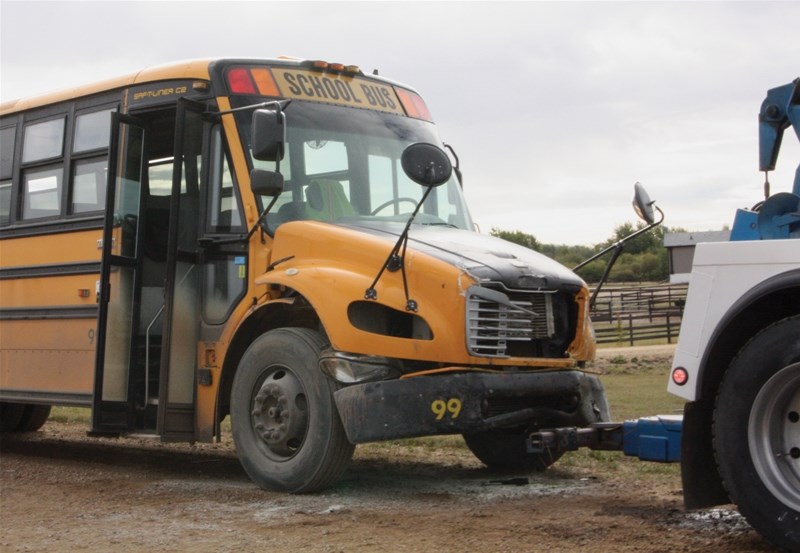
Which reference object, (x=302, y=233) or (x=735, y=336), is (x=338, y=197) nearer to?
(x=302, y=233)

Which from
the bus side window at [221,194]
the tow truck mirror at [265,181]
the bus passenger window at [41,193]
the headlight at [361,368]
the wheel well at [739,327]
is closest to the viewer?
the wheel well at [739,327]

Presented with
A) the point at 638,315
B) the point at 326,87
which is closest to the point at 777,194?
the point at 326,87

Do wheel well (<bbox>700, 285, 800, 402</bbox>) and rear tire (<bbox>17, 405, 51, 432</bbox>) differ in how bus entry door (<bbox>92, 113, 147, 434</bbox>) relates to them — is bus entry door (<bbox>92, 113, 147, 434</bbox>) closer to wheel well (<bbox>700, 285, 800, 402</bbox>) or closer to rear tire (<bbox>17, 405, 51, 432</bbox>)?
Result: rear tire (<bbox>17, 405, 51, 432</bbox>)

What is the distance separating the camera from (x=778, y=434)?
5.34 meters

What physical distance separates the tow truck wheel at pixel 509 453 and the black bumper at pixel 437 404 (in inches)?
52.1

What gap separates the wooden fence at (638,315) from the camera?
106ft

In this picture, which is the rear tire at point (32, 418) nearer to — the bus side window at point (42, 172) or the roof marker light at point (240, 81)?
the bus side window at point (42, 172)

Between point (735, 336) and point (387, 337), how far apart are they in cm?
255

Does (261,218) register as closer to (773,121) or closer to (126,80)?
(126,80)

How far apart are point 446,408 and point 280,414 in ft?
4.26

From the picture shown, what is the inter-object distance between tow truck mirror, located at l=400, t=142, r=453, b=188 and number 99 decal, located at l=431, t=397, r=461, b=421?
133 cm

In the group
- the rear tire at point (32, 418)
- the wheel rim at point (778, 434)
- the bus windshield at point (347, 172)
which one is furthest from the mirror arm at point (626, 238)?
the rear tire at point (32, 418)

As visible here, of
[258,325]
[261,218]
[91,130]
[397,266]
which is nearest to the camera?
[397,266]

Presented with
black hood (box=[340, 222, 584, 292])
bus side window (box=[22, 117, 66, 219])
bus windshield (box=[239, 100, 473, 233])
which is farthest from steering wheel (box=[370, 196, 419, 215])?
bus side window (box=[22, 117, 66, 219])
